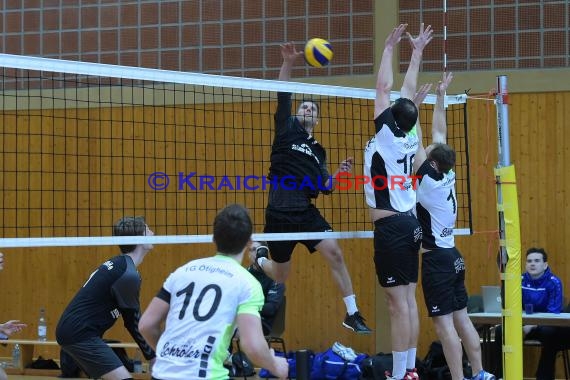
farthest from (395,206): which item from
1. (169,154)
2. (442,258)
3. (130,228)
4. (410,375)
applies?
(169,154)

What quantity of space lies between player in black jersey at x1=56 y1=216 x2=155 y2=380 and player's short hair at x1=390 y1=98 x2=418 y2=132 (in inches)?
99.4

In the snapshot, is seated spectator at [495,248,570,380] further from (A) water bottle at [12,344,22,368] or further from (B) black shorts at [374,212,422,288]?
(A) water bottle at [12,344,22,368]

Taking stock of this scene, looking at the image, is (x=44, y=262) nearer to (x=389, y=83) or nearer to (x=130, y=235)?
(x=130, y=235)

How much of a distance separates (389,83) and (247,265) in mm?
6084

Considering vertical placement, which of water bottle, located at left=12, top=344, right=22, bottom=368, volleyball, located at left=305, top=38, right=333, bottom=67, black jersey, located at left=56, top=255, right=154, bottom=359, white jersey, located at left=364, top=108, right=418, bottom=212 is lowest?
water bottle, located at left=12, top=344, right=22, bottom=368

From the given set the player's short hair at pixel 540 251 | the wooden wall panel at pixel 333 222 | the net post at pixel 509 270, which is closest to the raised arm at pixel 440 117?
the net post at pixel 509 270

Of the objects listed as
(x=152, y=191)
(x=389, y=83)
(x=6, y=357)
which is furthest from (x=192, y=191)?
(x=389, y=83)

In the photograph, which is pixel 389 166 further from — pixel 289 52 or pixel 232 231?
pixel 232 231

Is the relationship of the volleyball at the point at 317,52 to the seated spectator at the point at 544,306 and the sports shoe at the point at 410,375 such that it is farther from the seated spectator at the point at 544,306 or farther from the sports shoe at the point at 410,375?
A: the seated spectator at the point at 544,306

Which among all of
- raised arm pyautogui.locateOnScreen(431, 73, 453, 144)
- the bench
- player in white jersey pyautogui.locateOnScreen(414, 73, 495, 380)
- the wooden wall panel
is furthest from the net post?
the bench

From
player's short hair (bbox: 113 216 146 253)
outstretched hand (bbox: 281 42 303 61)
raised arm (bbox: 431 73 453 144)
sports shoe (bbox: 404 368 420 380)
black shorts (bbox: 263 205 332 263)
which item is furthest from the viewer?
raised arm (bbox: 431 73 453 144)

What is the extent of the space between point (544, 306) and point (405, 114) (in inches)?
163

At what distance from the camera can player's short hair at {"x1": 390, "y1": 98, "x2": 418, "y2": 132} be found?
7797 mm

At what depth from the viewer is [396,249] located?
7797 mm
